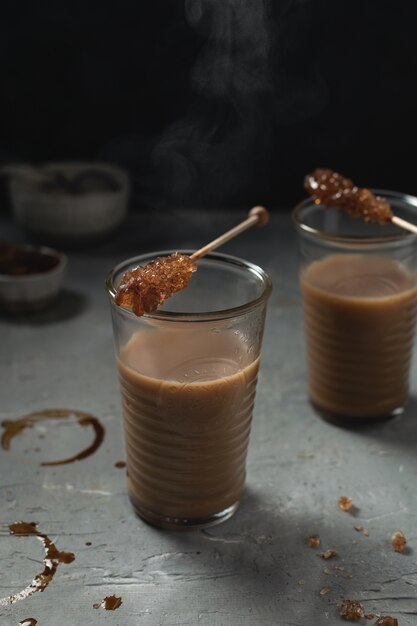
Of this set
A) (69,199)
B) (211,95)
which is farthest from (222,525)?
(211,95)

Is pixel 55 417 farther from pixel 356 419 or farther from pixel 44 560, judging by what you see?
pixel 356 419

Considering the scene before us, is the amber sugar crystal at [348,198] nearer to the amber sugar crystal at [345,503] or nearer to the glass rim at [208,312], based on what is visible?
the glass rim at [208,312]

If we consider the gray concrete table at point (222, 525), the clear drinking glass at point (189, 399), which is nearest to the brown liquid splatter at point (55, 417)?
the gray concrete table at point (222, 525)

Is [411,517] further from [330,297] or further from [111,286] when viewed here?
[111,286]

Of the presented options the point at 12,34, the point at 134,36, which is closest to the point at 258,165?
the point at 134,36

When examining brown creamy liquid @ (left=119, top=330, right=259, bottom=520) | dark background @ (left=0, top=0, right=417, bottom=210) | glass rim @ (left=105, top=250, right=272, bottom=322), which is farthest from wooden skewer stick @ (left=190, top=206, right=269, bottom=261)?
dark background @ (left=0, top=0, right=417, bottom=210)

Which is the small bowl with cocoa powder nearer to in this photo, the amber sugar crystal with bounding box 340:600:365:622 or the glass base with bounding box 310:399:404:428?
the glass base with bounding box 310:399:404:428
